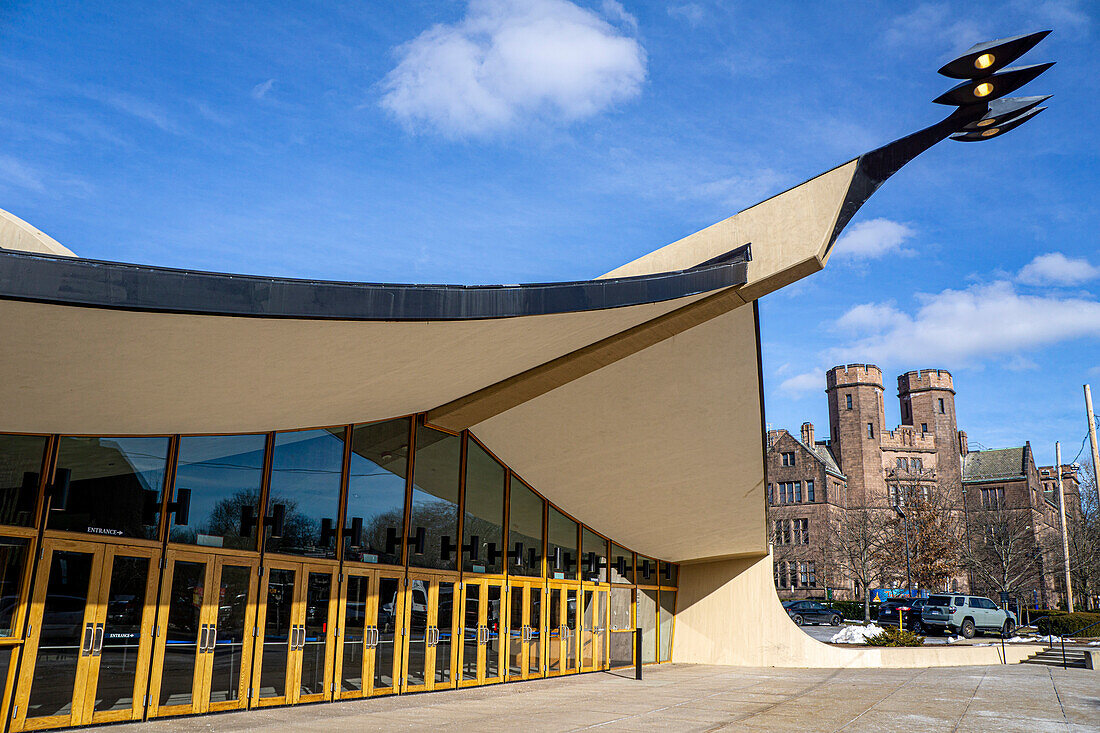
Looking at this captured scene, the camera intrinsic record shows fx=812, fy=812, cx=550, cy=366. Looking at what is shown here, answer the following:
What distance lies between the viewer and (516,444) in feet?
43.5

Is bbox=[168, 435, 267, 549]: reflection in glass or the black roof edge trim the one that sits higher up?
the black roof edge trim

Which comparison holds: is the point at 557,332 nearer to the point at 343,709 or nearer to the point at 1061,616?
the point at 343,709

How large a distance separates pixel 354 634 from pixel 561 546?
5.40m

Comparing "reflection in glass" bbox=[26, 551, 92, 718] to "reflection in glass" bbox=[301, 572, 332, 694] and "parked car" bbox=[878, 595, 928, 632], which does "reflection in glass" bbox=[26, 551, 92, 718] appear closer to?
"reflection in glass" bbox=[301, 572, 332, 694]

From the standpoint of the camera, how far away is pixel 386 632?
453 inches

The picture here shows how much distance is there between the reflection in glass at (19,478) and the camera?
26.7 feet

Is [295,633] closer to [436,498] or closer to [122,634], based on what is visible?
[122,634]

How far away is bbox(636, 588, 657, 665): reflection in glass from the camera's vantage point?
59.5 feet

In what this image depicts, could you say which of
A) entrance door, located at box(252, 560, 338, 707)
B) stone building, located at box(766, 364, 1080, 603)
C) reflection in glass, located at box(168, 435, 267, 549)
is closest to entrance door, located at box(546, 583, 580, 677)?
entrance door, located at box(252, 560, 338, 707)

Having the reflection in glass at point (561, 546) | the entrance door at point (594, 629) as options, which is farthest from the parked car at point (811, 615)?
the reflection in glass at point (561, 546)

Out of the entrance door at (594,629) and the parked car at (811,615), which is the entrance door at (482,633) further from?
the parked car at (811,615)

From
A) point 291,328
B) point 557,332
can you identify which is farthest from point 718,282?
point 291,328

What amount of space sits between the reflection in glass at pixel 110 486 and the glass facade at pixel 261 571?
2 centimetres

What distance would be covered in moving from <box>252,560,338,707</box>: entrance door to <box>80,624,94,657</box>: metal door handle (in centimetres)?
193
